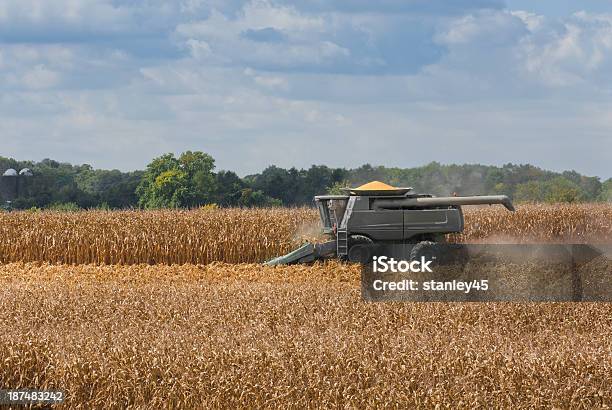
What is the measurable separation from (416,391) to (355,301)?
451 cm

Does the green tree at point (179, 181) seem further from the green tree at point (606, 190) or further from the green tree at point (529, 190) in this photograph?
the green tree at point (606, 190)

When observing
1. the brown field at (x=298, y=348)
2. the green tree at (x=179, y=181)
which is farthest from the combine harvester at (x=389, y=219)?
the green tree at (x=179, y=181)

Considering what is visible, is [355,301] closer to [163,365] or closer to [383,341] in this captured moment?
[383,341]

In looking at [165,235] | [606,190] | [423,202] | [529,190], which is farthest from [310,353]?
[606,190]

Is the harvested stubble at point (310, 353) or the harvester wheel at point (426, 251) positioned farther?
the harvester wheel at point (426, 251)

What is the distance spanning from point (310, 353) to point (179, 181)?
45.7 m

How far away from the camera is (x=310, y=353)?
951cm

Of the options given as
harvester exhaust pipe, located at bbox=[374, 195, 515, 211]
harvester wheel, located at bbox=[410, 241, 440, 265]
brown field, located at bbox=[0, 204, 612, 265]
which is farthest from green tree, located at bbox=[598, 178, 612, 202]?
harvester wheel, located at bbox=[410, 241, 440, 265]

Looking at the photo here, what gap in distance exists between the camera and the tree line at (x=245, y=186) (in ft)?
175

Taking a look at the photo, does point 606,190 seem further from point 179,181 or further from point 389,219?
point 389,219

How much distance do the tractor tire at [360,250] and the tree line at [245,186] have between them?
31468 mm

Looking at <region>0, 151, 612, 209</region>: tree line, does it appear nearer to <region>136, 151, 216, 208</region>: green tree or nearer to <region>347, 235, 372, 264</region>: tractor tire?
<region>136, 151, 216, 208</region>: green tree

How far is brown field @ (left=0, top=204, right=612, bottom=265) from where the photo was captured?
22594 millimetres

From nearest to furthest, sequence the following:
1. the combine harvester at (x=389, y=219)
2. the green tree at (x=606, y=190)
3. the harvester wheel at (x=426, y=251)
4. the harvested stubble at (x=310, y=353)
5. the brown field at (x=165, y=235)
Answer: the harvested stubble at (x=310, y=353), the harvester wheel at (x=426, y=251), the combine harvester at (x=389, y=219), the brown field at (x=165, y=235), the green tree at (x=606, y=190)
